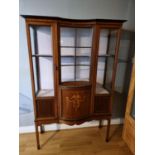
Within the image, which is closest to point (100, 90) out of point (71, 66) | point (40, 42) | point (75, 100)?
point (75, 100)

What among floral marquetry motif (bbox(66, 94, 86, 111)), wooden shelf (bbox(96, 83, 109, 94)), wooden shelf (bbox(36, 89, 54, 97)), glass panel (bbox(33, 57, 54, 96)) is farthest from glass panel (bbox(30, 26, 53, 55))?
wooden shelf (bbox(96, 83, 109, 94))

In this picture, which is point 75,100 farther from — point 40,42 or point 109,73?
point 40,42

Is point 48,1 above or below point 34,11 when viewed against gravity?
above

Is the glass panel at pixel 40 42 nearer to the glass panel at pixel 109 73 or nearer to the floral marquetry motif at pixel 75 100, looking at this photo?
the floral marquetry motif at pixel 75 100

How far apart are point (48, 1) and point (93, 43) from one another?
2.80ft

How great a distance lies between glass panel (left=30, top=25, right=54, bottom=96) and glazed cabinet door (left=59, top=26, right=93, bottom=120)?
0.18m

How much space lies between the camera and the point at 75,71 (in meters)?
2.24

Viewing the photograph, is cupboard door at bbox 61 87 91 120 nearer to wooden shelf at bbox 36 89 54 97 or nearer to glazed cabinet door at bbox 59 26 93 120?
glazed cabinet door at bbox 59 26 93 120

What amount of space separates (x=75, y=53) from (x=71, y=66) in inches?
8.0

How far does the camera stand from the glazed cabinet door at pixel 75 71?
1871 mm

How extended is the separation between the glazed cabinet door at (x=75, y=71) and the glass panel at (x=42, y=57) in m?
0.18
